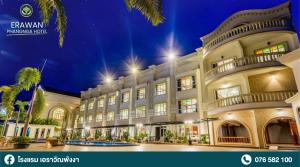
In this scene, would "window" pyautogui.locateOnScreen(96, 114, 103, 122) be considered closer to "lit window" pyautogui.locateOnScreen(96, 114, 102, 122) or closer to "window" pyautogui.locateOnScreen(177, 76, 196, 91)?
"lit window" pyautogui.locateOnScreen(96, 114, 102, 122)

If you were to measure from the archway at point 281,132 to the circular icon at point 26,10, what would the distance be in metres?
16.6

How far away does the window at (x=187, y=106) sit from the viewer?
20719 millimetres

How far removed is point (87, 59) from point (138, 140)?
4285cm

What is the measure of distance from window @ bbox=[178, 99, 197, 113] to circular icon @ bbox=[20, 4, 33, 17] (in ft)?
56.9

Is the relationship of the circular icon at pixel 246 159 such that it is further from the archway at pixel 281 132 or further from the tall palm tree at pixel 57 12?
the archway at pixel 281 132

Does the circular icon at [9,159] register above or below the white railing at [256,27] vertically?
below

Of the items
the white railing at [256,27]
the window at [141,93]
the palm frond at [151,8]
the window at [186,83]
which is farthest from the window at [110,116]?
the palm frond at [151,8]

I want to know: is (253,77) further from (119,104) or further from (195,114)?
(119,104)

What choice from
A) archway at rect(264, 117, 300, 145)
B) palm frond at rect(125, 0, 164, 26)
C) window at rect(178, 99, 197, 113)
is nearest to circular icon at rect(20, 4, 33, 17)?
palm frond at rect(125, 0, 164, 26)

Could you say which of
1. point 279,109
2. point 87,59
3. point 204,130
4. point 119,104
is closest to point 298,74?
point 279,109

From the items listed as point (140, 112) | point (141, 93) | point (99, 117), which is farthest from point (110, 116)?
point (141, 93)

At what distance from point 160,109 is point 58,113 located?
2663 cm

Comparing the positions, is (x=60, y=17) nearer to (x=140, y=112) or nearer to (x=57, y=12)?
(x=57, y=12)

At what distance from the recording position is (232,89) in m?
16.1
